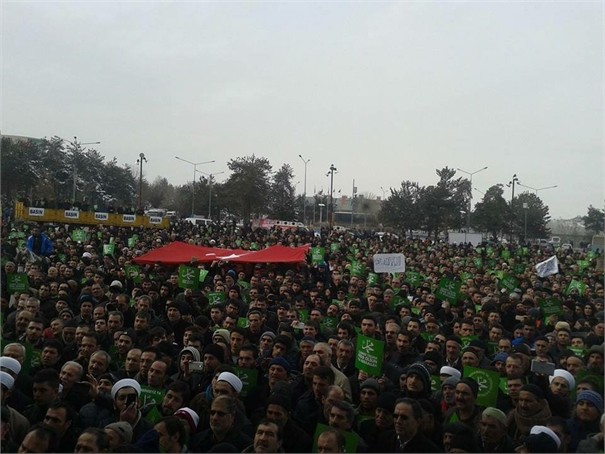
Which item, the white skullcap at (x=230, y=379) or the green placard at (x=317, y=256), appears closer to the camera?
the white skullcap at (x=230, y=379)

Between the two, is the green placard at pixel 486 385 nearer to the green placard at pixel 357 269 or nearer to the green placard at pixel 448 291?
the green placard at pixel 448 291

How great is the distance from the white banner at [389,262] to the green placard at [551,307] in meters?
4.79

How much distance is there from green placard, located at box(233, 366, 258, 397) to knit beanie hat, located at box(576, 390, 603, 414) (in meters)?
2.95

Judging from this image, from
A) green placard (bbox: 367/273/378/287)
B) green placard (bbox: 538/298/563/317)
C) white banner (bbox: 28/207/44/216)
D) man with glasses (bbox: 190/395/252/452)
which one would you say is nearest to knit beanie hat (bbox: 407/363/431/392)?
man with glasses (bbox: 190/395/252/452)

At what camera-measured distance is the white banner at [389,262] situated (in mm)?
15625

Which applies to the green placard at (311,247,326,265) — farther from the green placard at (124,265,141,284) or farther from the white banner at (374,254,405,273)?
the green placard at (124,265,141,284)

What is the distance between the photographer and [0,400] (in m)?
5.32

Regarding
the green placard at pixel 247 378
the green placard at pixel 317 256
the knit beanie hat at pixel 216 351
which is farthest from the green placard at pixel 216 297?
the green placard at pixel 317 256

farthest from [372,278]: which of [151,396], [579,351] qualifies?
[151,396]

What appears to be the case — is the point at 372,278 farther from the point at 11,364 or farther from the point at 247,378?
the point at 11,364

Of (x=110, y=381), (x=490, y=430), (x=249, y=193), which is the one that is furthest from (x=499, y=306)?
(x=249, y=193)

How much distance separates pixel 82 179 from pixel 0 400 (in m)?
50.7

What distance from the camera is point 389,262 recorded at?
15711 mm

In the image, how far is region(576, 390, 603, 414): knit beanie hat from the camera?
17.5 ft
